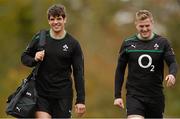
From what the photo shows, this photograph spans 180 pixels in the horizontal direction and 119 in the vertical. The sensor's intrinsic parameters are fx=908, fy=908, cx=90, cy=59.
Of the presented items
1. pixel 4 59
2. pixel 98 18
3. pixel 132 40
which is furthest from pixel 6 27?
pixel 132 40

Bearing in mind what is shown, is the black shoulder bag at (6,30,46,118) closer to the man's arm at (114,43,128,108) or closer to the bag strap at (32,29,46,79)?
the bag strap at (32,29,46,79)

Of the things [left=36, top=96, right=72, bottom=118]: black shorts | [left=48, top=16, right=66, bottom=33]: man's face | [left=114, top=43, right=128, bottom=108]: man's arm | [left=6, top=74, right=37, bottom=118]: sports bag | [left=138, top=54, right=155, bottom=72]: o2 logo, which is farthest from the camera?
[left=114, top=43, right=128, bottom=108]: man's arm

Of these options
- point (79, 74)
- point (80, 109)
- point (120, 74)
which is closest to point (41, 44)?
point (79, 74)

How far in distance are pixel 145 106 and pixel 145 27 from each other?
1173 mm

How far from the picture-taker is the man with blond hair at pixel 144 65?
1310 centimetres

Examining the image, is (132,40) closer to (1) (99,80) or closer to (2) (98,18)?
(1) (99,80)

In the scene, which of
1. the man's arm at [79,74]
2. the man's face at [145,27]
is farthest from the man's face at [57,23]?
the man's face at [145,27]

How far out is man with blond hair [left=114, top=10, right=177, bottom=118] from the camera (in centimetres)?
1310

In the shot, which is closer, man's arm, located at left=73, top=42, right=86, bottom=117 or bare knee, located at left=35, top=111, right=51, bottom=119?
bare knee, located at left=35, top=111, right=51, bottom=119

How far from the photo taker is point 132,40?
524 inches

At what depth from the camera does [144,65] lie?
13086mm

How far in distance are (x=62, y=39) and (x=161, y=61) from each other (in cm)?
148

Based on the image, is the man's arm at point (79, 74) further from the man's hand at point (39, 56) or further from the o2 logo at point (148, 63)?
the o2 logo at point (148, 63)

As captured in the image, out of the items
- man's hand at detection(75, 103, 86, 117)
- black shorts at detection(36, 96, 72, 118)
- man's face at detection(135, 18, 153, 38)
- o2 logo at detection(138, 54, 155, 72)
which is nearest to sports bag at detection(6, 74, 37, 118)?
black shorts at detection(36, 96, 72, 118)
